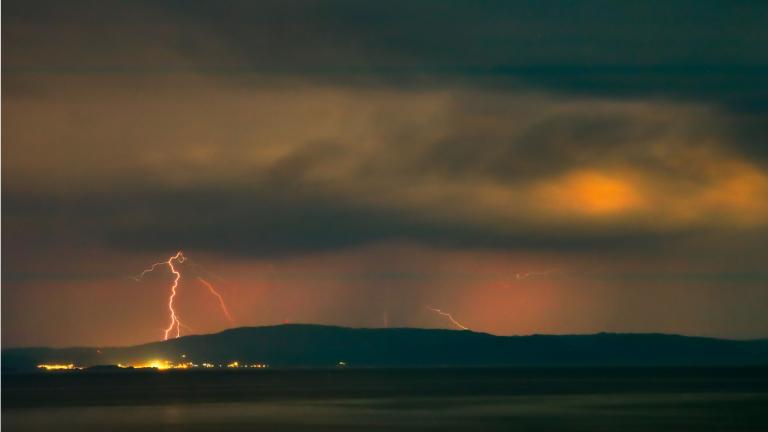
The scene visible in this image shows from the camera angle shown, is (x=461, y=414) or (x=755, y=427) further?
(x=461, y=414)

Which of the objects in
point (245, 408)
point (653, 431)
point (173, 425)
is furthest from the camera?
point (245, 408)

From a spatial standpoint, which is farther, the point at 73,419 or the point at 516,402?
the point at 516,402

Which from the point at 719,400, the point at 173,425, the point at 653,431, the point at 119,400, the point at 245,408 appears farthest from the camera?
the point at 119,400

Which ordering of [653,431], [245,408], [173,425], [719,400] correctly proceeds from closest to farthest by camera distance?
[653,431]
[173,425]
[245,408]
[719,400]

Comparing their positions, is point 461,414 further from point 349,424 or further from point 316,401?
point 316,401

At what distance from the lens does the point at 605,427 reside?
6238cm

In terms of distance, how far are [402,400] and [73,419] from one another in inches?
1331

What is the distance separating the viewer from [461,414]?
7519cm

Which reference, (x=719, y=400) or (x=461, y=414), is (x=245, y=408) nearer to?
(x=461, y=414)

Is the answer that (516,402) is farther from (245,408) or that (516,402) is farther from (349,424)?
(349,424)

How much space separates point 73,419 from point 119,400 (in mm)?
29974

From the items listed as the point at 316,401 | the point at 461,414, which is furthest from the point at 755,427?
the point at 316,401

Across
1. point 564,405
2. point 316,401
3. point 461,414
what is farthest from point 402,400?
point 461,414

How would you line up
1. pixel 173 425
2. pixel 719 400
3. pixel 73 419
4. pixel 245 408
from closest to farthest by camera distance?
1. pixel 173 425
2. pixel 73 419
3. pixel 245 408
4. pixel 719 400
